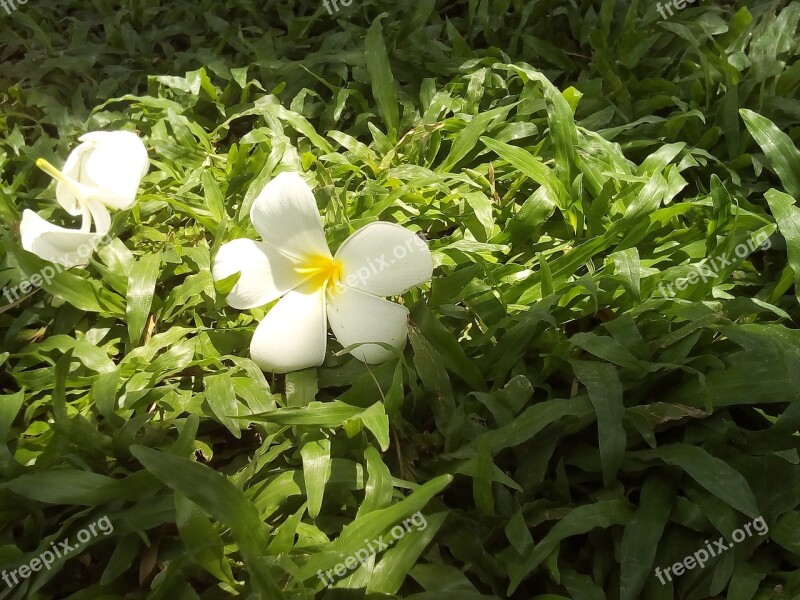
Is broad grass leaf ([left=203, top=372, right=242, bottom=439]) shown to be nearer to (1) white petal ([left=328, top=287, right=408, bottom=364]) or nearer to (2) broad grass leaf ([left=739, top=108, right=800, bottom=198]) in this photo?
(1) white petal ([left=328, top=287, right=408, bottom=364])

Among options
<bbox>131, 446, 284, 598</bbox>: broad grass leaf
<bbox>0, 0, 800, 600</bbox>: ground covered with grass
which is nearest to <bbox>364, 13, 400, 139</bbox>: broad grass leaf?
<bbox>0, 0, 800, 600</bbox>: ground covered with grass

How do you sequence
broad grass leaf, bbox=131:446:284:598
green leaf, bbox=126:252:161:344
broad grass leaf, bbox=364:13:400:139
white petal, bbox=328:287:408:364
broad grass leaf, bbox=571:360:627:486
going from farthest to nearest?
1. broad grass leaf, bbox=364:13:400:139
2. green leaf, bbox=126:252:161:344
3. white petal, bbox=328:287:408:364
4. broad grass leaf, bbox=571:360:627:486
5. broad grass leaf, bbox=131:446:284:598

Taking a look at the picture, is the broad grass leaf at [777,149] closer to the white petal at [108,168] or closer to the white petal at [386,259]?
the white petal at [386,259]

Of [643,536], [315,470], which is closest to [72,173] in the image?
[315,470]

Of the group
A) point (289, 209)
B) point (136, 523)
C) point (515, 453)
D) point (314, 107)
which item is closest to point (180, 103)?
point (314, 107)

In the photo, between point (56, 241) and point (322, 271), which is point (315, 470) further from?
point (56, 241)

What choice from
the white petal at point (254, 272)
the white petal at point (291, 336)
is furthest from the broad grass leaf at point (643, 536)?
the white petal at point (254, 272)
